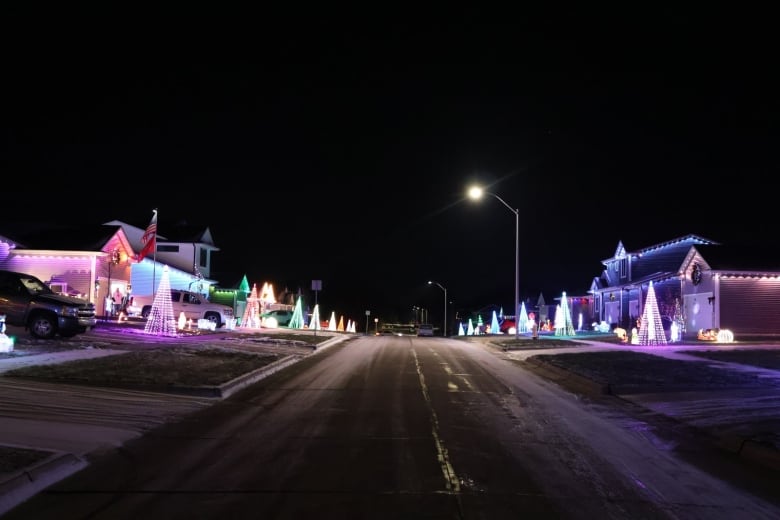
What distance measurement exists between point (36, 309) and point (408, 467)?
16.9m

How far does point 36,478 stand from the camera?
263 inches

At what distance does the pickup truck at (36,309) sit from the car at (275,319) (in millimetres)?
27748

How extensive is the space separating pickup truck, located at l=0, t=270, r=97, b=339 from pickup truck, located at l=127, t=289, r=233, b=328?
14.1 metres

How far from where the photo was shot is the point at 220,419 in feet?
35.5

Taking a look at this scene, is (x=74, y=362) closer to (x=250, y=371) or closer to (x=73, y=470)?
(x=250, y=371)

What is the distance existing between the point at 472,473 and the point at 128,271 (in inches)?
1391

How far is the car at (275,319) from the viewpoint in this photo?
4946 centimetres

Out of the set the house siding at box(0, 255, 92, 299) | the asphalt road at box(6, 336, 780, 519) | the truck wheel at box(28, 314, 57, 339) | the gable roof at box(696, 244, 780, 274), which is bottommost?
the asphalt road at box(6, 336, 780, 519)

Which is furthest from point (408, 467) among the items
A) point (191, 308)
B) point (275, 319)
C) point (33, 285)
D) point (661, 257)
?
point (275, 319)

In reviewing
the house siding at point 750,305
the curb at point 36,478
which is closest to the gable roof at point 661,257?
the house siding at point 750,305

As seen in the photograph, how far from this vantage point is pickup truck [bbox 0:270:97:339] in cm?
2016

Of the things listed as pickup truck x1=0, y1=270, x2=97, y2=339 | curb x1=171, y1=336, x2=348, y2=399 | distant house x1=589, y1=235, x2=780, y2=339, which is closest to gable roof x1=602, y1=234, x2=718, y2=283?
distant house x1=589, y1=235, x2=780, y2=339

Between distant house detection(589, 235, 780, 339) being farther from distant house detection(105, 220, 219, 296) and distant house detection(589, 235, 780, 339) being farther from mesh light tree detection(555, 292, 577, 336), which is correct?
distant house detection(105, 220, 219, 296)

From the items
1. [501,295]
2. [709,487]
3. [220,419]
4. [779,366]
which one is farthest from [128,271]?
[501,295]
